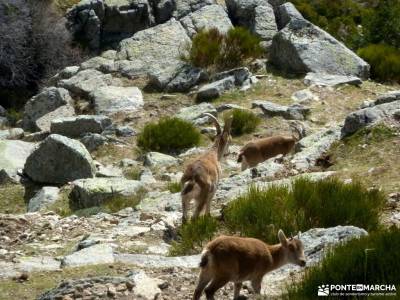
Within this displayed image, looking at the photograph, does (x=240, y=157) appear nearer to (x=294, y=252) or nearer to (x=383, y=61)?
(x=294, y=252)

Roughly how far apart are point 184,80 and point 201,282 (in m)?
12.0

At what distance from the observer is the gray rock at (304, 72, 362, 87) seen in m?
17.1

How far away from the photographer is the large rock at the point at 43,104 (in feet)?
56.0

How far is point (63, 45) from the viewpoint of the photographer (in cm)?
2198

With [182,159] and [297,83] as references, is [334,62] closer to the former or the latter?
[297,83]

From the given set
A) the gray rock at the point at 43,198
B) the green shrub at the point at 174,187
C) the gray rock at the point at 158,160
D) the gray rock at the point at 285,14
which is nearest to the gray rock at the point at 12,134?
the gray rock at the point at 158,160

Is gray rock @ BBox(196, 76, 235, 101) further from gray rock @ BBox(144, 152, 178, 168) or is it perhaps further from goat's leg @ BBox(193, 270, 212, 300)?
goat's leg @ BBox(193, 270, 212, 300)

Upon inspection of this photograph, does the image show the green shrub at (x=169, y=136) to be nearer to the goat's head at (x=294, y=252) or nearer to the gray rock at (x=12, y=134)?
the gray rock at (x=12, y=134)

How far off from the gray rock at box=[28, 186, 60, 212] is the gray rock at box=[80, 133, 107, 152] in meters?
2.30

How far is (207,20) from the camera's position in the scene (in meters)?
20.8

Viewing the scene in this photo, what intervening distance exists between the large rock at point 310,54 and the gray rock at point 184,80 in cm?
205

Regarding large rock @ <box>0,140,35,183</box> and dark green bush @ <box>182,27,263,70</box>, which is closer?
large rock @ <box>0,140,35,183</box>

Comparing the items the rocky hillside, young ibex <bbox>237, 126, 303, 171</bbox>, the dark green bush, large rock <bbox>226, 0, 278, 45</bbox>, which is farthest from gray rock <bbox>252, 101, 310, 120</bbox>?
large rock <bbox>226, 0, 278, 45</bbox>

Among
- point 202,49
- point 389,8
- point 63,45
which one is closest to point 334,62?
point 202,49
